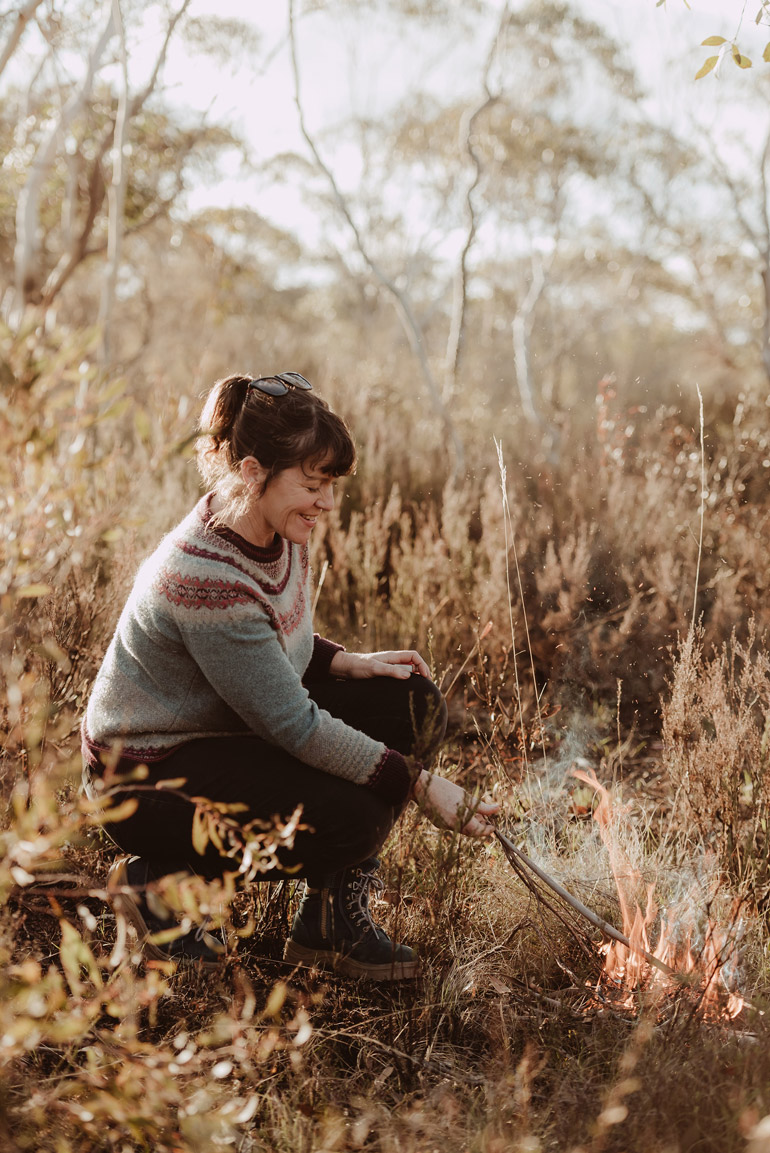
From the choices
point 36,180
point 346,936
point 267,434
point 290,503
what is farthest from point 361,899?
point 36,180

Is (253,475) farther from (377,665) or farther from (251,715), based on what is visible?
(377,665)

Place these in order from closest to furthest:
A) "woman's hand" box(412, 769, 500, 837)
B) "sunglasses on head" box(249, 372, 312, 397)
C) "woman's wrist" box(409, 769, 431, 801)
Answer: "woman's hand" box(412, 769, 500, 837)
"woman's wrist" box(409, 769, 431, 801)
"sunglasses on head" box(249, 372, 312, 397)

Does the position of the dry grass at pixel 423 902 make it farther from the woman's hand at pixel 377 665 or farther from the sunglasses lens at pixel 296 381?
the sunglasses lens at pixel 296 381

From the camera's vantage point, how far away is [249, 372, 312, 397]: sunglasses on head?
1792 mm

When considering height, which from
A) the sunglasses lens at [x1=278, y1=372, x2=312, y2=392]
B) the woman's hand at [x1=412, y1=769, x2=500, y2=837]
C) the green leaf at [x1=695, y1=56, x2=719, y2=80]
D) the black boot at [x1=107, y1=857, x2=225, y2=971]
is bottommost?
the black boot at [x1=107, y1=857, x2=225, y2=971]

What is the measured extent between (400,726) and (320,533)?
1609mm

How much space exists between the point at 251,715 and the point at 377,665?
48 centimetres

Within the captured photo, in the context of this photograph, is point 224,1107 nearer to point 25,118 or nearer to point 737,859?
point 737,859

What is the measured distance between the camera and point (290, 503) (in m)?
1.79

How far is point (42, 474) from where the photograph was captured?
1.07m

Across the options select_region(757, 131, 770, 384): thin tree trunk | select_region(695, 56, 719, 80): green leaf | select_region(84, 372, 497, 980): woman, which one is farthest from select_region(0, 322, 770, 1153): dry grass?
select_region(757, 131, 770, 384): thin tree trunk

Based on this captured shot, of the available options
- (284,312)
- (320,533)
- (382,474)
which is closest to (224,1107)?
(320,533)

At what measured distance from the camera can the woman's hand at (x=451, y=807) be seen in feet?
5.18

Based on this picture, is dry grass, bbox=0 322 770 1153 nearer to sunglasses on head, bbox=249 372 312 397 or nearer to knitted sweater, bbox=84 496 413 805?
knitted sweater, bbox=84 496 413 805
